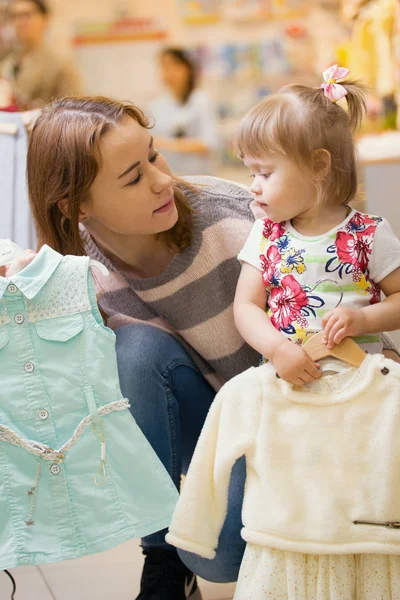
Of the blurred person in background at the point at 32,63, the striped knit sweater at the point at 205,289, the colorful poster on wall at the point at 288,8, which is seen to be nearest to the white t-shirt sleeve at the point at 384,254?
the striped knit sweater at the point at 205,289

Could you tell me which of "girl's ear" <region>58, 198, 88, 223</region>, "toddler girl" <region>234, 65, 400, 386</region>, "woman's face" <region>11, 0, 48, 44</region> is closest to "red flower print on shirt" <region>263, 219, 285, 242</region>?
"toddler girl" <region>234, 65, 400, 386</region>

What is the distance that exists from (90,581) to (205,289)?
75 cm

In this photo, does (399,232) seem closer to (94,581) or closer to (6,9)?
(94,581)

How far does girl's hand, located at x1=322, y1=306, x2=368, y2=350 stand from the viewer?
1.22m

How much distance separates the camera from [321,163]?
1310 mm

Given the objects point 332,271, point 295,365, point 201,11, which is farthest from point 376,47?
point 201,11

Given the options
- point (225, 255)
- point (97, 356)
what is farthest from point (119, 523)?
point (225, 255)

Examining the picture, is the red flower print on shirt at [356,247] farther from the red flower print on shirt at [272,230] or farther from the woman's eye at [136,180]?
the woman's eye at [136,180]

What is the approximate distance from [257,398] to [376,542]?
0.88 ft

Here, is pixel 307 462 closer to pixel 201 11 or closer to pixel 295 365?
pixel 295 365

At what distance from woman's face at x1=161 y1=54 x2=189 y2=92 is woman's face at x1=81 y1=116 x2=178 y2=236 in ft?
15.3

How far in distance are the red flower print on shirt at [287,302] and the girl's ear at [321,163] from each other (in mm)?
171

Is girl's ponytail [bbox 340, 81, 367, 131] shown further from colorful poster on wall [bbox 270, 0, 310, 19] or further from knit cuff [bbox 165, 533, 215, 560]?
colorful poster on wall [bbox 270, 0, 310, 19]

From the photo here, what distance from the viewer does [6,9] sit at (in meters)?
5.86
